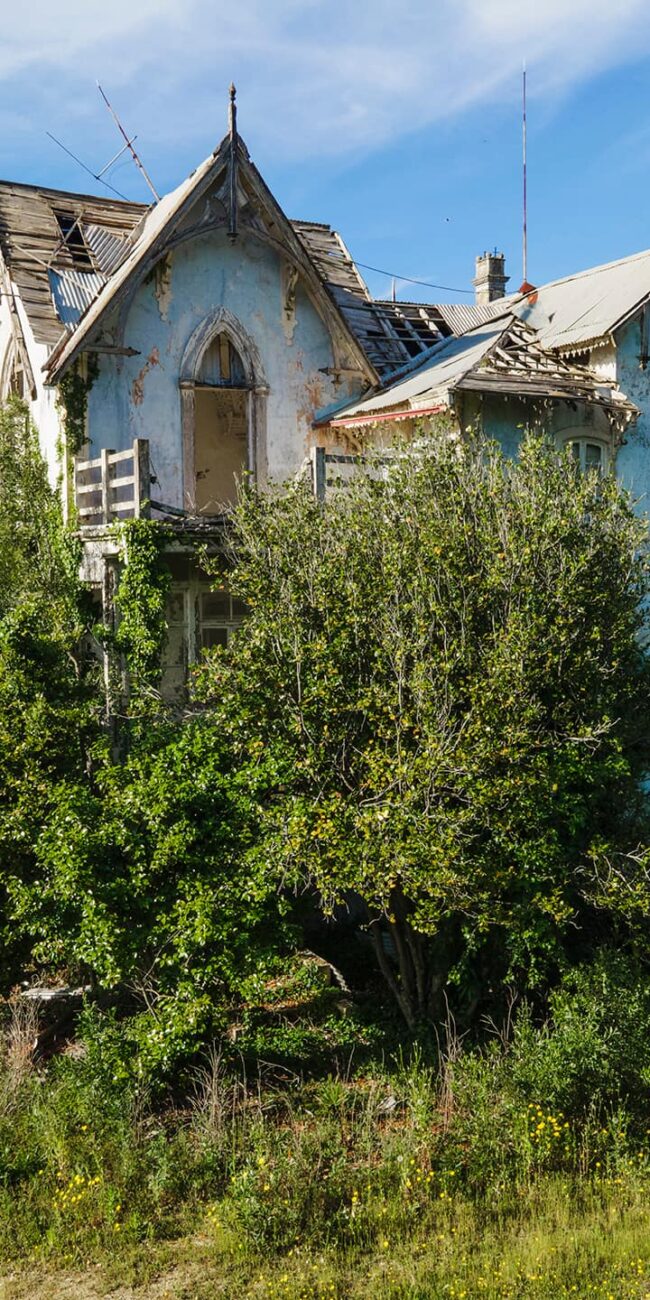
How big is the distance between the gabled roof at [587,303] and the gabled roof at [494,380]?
19.7 inches

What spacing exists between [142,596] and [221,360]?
5.96 metres

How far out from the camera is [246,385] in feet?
66.6

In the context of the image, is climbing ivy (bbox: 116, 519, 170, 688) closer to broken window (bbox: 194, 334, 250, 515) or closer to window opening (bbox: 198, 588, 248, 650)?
window opening (bbox: 198, 588, 248, 650)

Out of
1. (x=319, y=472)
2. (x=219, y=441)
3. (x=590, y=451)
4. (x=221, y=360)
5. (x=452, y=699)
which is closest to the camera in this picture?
(x=452, y=699)

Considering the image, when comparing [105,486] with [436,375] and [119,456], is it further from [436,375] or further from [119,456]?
[436,375]

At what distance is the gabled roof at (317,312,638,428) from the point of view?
17891 millimetres

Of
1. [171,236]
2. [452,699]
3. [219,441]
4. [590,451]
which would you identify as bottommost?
[452,699]

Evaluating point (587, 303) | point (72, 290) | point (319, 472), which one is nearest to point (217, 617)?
point (319, 472)

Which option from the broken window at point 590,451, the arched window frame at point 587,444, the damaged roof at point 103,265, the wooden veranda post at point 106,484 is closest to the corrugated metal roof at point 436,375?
the damaged roof at point 103,265

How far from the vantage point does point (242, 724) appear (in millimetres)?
13086

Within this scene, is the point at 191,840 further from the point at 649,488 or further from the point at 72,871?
the point at 649,488

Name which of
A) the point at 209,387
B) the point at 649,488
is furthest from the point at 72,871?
the point at 649,488

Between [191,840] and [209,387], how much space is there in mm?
9905

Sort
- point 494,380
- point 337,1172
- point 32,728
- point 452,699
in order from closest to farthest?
point 337,1172 → point 452,699 → point 32,728 → point 494,380
